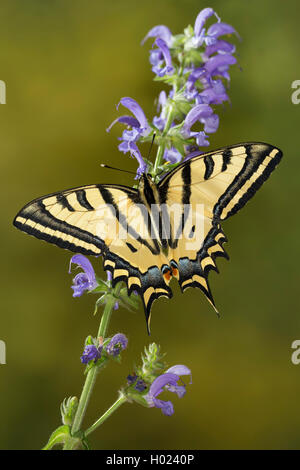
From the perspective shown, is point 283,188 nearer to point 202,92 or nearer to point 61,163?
point 61,163

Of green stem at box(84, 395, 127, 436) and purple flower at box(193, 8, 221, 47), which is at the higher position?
purple flower at box(193, 8, 221, 47)

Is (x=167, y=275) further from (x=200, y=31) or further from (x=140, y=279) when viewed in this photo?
(x=200, y=31)

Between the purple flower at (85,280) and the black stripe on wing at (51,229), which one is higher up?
the black stripe on wing at (51,229)

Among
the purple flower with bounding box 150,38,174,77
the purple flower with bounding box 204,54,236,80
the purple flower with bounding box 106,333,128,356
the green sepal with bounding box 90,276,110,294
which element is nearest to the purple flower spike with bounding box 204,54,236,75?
the purple flower with bounding box 204,54,236,80

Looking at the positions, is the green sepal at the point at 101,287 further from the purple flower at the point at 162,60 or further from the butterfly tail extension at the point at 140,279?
the purple flower at the point at 162,60

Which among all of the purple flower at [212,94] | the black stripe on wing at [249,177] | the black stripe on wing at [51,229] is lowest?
the black stripe on wing at [51,229]

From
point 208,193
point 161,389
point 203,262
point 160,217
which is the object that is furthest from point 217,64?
point 161,389

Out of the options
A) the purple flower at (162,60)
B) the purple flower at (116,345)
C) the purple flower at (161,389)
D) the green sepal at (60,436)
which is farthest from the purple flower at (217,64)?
the green sepal at (60,436)

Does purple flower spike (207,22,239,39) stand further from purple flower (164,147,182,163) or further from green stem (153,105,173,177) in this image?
purple flower (164,147,182,163)
